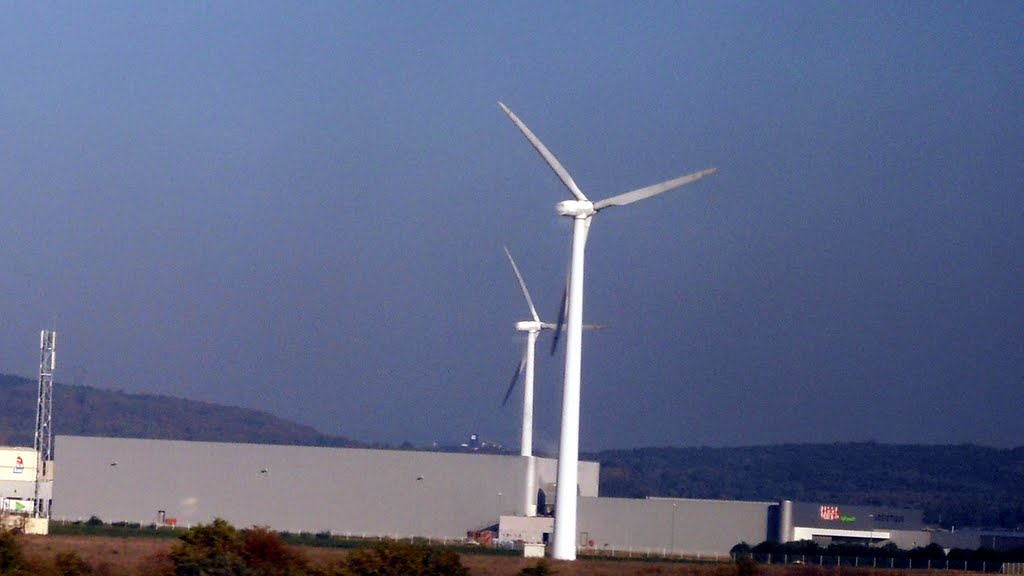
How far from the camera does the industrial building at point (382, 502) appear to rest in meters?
93.1

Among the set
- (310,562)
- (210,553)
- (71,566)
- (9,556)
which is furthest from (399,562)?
(9,556)

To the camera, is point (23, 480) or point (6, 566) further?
point (23, 480)

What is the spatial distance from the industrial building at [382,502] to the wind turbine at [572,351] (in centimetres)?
2911

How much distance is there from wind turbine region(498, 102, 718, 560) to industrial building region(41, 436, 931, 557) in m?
29.1

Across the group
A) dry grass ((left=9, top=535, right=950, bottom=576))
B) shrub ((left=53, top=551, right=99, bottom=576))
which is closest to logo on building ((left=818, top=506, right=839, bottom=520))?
dry grass ((left=9, top=535, right=950, bottom=576))

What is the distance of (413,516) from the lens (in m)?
94.6

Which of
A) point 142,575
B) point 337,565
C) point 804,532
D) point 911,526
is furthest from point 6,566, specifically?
point 911,526

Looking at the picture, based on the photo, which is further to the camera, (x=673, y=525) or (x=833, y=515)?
(x=833, y=515)

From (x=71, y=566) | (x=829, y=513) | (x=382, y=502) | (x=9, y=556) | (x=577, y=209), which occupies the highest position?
(x=577, y=209)

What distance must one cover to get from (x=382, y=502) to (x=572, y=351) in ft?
119

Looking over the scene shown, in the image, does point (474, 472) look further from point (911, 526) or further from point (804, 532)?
point (911, 526)

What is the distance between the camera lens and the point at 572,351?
62.1m

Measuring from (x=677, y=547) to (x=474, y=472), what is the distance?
1402cm

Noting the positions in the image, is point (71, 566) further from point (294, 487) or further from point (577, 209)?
point (294, 487)
